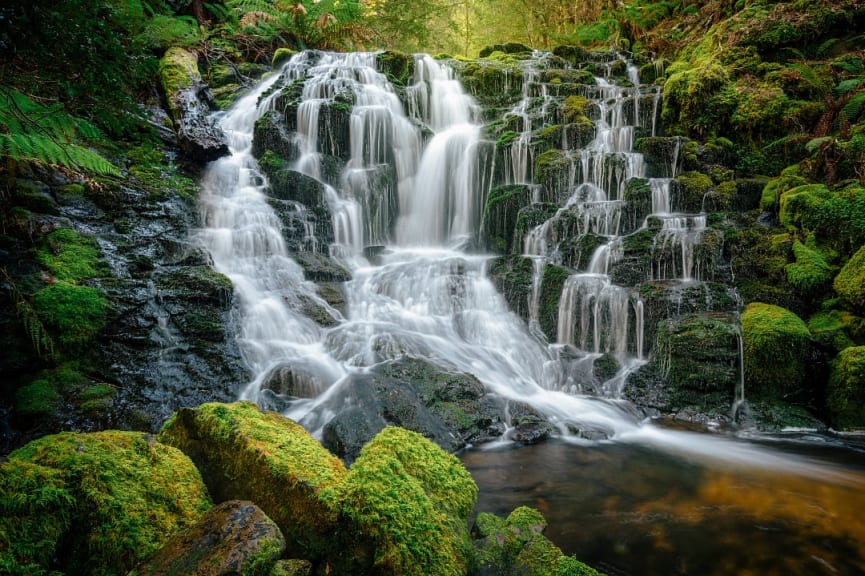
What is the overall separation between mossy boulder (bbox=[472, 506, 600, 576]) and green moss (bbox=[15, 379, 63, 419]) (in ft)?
15.7

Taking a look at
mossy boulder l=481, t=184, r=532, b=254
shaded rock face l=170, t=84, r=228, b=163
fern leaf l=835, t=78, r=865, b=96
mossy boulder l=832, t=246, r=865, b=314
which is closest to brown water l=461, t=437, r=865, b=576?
mossy boulder l=832, t=246, r=865, b=314

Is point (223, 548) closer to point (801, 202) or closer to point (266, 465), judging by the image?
point (266, 465)

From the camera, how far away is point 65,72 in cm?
335

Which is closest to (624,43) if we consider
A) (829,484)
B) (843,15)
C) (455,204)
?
(843,15)

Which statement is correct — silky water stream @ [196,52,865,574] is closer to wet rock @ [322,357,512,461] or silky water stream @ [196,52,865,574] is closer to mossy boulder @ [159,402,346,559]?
wet rock @ [322,357,512,461]

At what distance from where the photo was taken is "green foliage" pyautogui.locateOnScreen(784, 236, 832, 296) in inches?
276

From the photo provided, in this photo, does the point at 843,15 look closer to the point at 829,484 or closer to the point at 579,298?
the point at 579,298

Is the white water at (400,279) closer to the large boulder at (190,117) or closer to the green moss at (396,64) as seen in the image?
the large boulder at (190,117)

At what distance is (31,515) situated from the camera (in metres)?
2.00

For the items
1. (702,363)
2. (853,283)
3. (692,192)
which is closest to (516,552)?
(702,363)

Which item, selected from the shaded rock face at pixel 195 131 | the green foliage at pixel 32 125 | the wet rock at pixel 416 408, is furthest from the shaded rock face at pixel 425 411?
the shaded rock face at pixel 195 131

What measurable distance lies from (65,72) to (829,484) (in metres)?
7.49

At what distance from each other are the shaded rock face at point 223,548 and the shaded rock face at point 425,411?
275 centimetres

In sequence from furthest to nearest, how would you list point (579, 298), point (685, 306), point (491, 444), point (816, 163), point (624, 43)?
1. point (624, 43)
2. point (816, 163)
3. point (579, 298)
4. point (685, 306)
5. point (491, 444)
